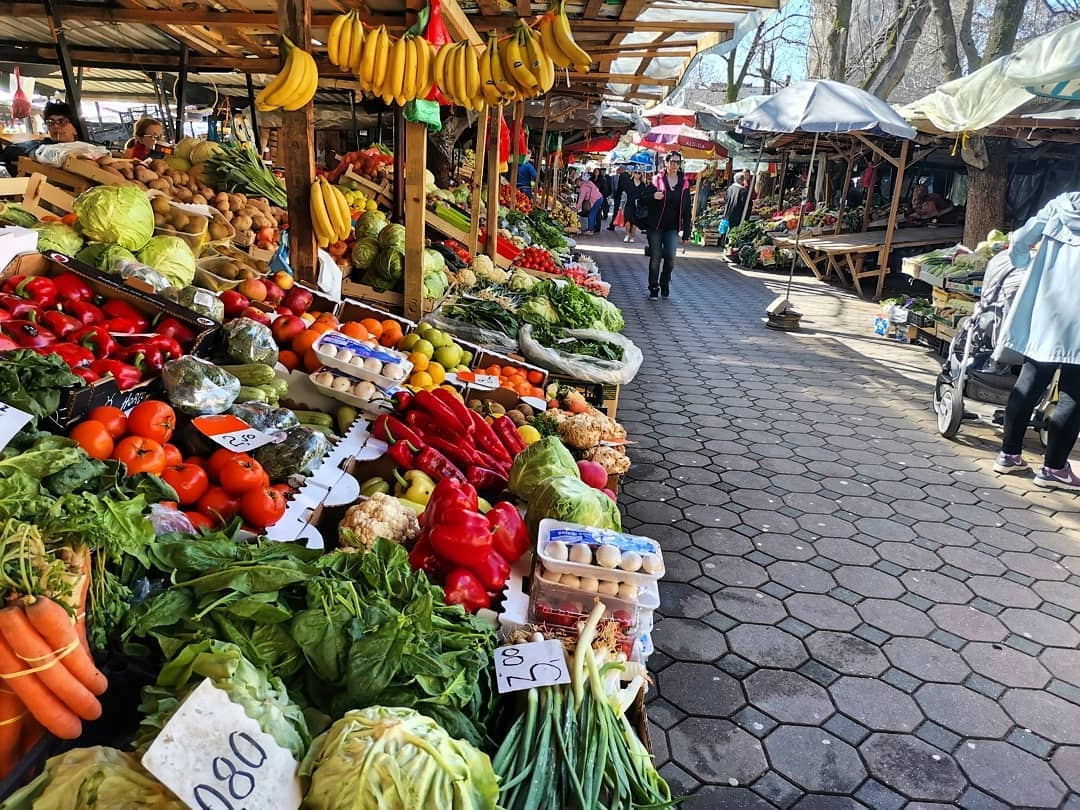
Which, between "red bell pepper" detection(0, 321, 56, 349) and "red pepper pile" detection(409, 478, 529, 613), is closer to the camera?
"red pepper pile" detection(409, 478, 529, 613)

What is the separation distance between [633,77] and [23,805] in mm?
10151

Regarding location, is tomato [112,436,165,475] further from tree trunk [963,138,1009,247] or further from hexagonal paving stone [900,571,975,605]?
tree trunk [963,138,1009,247]

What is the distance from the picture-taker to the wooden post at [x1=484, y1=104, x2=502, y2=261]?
7492 mm

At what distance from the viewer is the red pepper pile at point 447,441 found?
304 cm

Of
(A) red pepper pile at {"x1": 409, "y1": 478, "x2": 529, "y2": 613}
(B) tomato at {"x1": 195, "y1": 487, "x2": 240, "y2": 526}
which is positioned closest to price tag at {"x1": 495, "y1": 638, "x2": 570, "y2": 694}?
(A) red pepper pile at {"x1": 409, "y1": 478, "x2": 529, "y2": 613}

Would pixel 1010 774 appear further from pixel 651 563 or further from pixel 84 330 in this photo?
pixel 84 330

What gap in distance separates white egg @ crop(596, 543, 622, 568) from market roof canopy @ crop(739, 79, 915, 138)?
8270 mm

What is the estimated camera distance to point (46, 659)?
4.04 feet

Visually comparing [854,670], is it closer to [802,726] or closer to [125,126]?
[802,726]

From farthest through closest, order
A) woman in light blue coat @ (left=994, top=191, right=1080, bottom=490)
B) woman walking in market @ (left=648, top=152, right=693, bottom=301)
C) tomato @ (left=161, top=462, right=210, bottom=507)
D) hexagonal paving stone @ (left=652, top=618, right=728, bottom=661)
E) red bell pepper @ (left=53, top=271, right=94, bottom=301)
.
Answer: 1. woman walking in market @ (left=648, top=152, right=693, bottom=301)
2. woman in light blue coat @ (left=994, top=191, right=1080, bottom=490)
3. hexagonal paving stone @ (left=652, top=618, right=728, bottom=661)
4. red bell pepper @ (left=53, top=271, right=94, bottom=301)
5. tomato @ (left=161, top=462, right=210, bottom=507)

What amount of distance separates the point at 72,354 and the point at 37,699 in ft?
5.39

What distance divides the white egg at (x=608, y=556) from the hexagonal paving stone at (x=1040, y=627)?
256 cm

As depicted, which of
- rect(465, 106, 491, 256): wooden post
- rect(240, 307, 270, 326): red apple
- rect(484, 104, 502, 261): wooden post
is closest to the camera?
rect(240, 307, 270, 326): red apple

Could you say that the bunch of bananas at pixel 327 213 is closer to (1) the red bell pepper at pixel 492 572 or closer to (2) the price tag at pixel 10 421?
(2) the price tag at pixel 10 421
